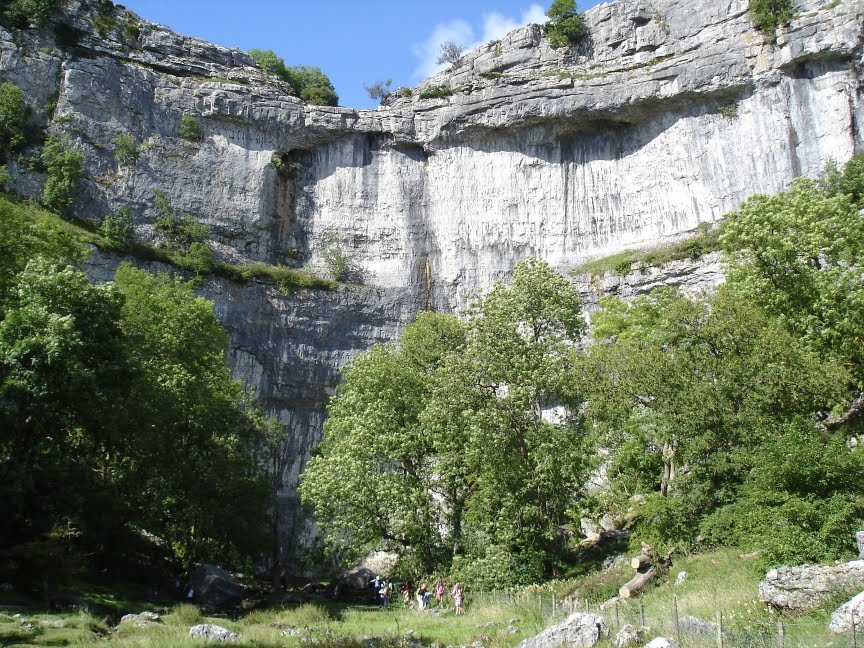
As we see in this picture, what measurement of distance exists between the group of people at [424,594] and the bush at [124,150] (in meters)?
29.0

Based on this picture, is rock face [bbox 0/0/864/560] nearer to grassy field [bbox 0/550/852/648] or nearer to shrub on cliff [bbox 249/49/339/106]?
shrub on cliff [bbox 249/49/339/106]

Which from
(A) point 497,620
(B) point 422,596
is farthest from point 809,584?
(B) point 422,596

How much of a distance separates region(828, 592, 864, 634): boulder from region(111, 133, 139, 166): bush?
4283cm

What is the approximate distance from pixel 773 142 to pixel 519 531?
1189 inches

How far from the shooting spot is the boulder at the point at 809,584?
12.8m

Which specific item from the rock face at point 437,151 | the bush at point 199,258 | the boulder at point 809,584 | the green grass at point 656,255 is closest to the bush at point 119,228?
the rock face at point 437,151

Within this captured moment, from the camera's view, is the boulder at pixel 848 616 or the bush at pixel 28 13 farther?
the bush at pixel 28 13

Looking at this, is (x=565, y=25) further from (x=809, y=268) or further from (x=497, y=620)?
(x=497, y=620)

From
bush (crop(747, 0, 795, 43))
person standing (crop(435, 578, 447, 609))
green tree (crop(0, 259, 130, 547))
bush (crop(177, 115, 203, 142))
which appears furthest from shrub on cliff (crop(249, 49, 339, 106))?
person standing (crop(435, 578, 447, 609))

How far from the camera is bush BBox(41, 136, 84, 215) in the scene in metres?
41.0

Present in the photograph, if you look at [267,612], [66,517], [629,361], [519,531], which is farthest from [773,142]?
[66,517]

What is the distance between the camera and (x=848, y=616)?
36.5 ft

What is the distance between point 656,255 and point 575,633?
32736 mm

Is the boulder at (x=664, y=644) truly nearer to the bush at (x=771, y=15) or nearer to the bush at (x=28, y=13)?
the bush at (x=771, y=15)
